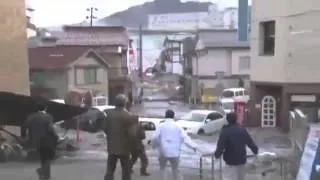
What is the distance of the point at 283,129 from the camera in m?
39.6

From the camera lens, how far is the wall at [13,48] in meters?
26.7

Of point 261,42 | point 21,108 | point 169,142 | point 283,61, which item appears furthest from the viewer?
point 261,42

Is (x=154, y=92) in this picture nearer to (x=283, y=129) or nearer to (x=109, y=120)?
(x=283, y=129)

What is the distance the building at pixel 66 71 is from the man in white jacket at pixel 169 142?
52.3 metres

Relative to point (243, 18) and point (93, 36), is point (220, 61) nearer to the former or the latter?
point (93, 36)

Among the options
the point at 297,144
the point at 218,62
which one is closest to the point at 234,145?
the point at 297,144

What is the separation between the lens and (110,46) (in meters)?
72.7

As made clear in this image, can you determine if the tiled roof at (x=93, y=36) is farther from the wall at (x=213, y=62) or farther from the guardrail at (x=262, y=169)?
the guardrail at (x=262, y=169)

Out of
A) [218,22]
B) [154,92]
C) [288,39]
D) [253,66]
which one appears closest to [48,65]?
[253,66]

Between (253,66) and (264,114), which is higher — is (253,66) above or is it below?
above

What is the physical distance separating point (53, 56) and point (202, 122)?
31.6 m

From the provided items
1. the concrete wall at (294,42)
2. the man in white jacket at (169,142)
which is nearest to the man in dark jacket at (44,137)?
the man in white jacket at (169,142)

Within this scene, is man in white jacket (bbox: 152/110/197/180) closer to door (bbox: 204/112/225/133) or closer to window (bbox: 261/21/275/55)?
door (bbox: 204/112/225/133)

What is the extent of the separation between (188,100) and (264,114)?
3859 centimetres
